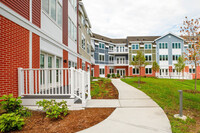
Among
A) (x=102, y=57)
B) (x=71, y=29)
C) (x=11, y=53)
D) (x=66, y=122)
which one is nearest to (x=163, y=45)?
(x=102, y=57)

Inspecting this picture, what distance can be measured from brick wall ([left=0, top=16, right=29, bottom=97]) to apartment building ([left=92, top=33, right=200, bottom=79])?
2532 centimetres

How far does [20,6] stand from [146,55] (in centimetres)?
3132

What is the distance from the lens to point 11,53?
4668 millimetres

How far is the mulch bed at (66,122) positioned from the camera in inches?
132

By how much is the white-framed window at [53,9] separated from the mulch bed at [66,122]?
20.2 ft

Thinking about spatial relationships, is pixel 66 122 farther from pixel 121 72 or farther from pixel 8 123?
pixel 121 72

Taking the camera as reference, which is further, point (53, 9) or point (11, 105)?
point (53, 9)

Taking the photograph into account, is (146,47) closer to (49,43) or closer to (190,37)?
(190,37)

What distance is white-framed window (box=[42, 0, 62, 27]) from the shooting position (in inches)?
290

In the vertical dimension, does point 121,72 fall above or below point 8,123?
above

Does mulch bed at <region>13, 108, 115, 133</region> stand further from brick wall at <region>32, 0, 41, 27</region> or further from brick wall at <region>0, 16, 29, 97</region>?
brick wall at <region>32, 0, 41, 27</region>

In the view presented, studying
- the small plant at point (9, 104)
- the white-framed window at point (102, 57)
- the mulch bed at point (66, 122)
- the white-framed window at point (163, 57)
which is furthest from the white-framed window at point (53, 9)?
the white-framed window at point (163, 57)

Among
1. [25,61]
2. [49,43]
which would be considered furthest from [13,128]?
[49,43]

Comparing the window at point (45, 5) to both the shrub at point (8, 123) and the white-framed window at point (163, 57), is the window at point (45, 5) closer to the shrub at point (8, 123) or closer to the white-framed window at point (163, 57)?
the shrub at point (8, 123)
